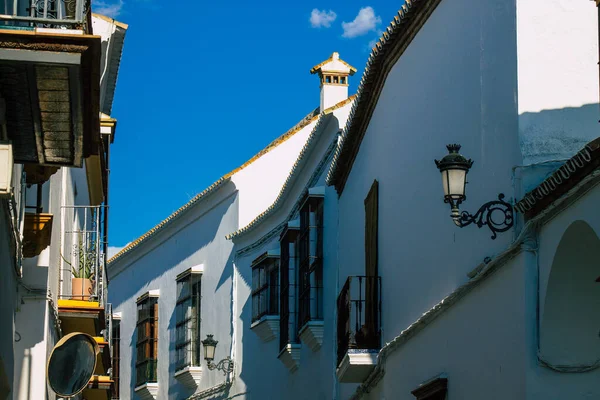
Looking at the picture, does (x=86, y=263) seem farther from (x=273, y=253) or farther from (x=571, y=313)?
(x=273, y=253)

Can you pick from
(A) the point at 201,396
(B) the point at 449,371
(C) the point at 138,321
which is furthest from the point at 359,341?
(C) the point at 138,321

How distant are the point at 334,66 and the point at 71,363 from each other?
1283cm

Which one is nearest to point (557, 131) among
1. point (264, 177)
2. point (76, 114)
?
point (76, 114)

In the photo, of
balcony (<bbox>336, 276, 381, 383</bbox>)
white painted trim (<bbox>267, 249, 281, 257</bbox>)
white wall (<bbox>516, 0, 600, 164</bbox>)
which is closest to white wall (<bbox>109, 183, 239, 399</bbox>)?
white painted trim (<bbox>267, 249, 281, 257</bbox>)

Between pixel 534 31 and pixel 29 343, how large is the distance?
5.01m

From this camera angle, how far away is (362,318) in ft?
47.2

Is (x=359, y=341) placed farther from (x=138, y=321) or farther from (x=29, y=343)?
(x=138, y=321)

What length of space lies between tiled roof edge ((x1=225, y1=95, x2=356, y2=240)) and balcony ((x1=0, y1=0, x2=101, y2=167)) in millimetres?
10451

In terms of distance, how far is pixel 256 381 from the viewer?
21047 millimetres

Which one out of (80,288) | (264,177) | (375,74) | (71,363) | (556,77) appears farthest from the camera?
(264,177)

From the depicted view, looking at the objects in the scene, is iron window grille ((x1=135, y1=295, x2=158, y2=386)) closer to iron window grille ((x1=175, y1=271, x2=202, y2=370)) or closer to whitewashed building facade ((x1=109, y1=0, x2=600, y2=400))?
iron window grille ((x1=175, y1=271, x2=202, y2=370))

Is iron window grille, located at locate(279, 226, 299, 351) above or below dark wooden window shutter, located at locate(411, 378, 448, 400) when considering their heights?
above

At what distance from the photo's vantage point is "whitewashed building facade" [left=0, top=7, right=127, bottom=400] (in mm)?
6359

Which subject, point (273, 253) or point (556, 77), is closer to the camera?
point (556, 77)
